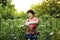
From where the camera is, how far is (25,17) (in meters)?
6.48

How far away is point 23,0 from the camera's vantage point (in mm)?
6801

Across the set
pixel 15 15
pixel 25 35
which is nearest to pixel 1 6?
pixel 15 15

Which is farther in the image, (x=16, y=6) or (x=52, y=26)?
(x=16, y=6)

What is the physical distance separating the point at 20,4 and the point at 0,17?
0.60 metres

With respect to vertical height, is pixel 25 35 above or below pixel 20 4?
below

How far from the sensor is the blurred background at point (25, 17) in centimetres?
625

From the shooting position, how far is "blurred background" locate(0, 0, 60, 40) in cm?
625

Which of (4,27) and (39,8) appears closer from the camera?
(4,27)

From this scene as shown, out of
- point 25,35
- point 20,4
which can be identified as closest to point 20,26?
point 25,35

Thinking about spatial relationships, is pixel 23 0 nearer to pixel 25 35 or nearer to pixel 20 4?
pixel 20 4

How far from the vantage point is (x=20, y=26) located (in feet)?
20.8

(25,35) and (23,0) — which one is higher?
(23,0)

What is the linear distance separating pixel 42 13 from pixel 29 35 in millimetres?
581

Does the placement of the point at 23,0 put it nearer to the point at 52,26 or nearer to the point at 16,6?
the point at 16,6
